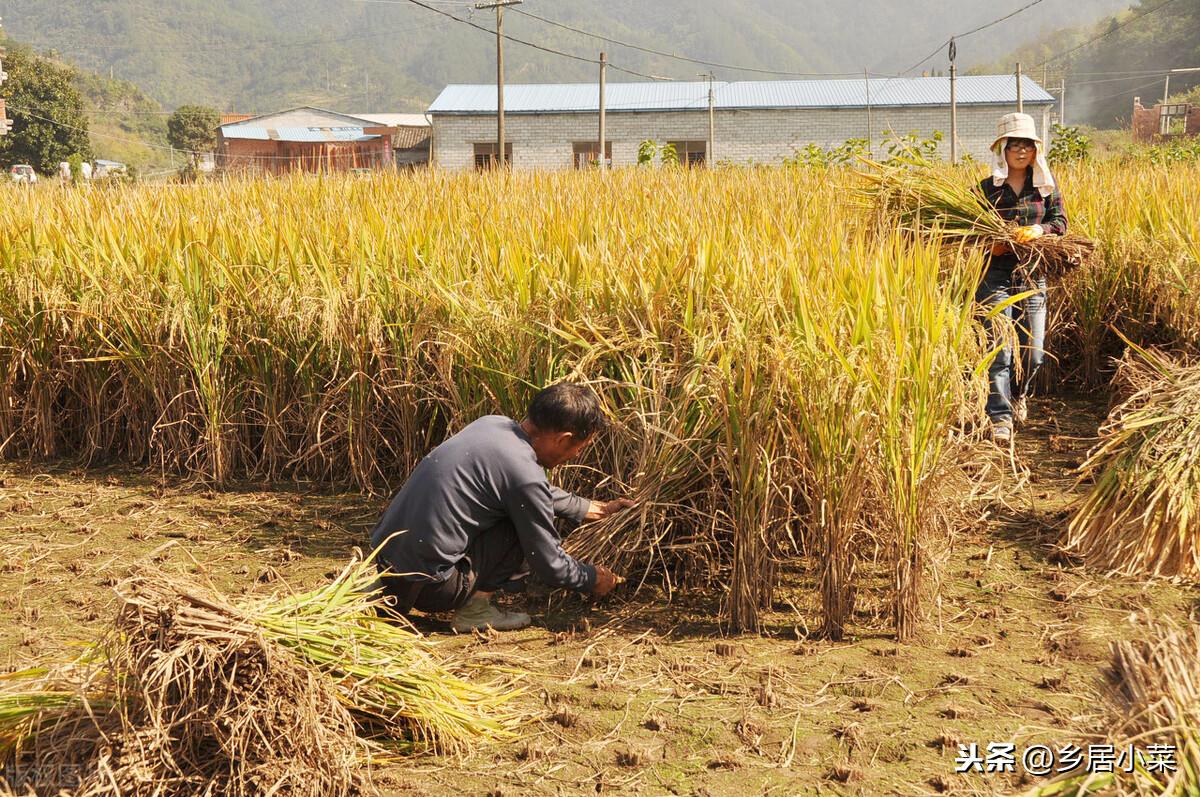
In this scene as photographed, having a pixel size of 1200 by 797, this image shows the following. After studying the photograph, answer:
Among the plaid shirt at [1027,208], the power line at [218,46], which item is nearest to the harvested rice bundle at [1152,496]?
the plaid shirt at [1027,208]

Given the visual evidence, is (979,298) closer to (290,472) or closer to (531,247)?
(531,247)

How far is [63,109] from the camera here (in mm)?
42969

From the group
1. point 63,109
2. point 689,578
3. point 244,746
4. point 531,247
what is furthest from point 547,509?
point 63,109

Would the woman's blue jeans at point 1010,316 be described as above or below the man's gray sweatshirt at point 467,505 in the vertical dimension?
above

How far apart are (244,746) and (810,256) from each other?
8.29 ft

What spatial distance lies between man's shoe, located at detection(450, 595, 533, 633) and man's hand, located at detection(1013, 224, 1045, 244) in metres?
2.88

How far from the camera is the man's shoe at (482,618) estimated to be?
3.40 meters

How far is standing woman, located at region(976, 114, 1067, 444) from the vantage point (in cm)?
489

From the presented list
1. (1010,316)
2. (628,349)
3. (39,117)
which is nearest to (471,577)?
(628,349)

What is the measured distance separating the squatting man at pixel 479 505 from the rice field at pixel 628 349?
0.29m

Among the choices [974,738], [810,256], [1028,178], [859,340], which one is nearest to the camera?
[974,738]

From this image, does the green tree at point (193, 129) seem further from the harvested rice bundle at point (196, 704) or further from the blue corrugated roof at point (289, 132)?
the harvested rice bundle at point (196, 704)

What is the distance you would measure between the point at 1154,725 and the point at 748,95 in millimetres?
32506

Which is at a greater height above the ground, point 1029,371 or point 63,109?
point 63,109
